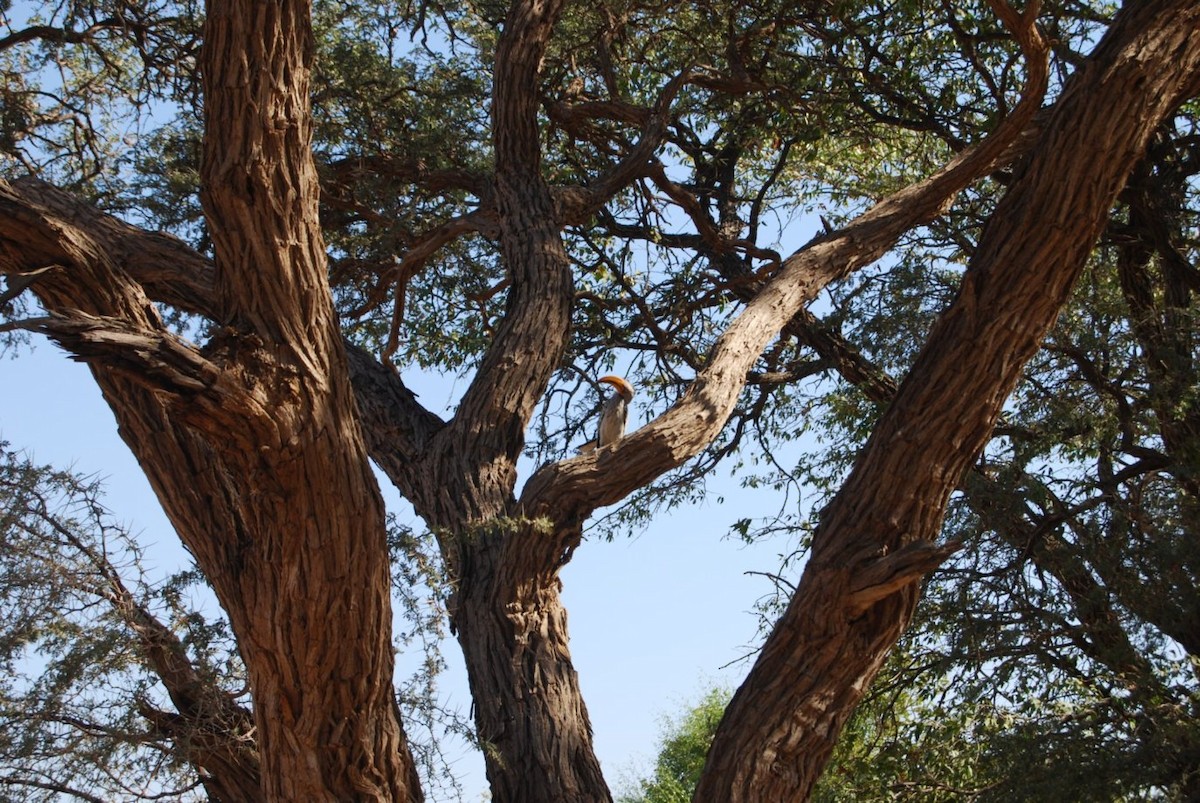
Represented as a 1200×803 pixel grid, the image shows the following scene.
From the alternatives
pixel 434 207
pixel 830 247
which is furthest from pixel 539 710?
pixel 434 207

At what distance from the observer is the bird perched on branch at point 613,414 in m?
7.16

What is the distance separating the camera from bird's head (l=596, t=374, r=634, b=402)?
23.3 feet

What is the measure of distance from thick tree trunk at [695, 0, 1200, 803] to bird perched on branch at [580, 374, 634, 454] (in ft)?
10.8

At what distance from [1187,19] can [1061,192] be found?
2.85 ft

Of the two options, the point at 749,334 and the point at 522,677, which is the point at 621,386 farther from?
the point at 522,677

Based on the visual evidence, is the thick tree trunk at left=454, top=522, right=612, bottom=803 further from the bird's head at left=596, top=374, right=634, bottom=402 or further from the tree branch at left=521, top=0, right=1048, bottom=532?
the bird's head at left=596, top=374, right=634, bottom=402

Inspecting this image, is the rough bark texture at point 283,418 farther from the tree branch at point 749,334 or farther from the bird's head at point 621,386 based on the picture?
the bird's head at point 621,386

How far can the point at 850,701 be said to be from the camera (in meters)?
3.80

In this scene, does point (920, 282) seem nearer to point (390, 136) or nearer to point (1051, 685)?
point (1051, 685)

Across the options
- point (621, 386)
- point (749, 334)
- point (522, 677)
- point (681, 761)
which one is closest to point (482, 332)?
point (621, 386)

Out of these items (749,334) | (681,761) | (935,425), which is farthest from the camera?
(681,761)

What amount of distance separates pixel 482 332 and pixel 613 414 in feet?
3.23

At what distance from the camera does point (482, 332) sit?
743cm

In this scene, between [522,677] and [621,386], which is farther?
[621,386]
